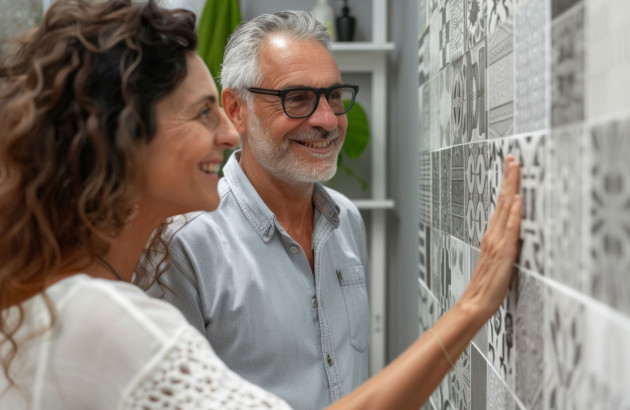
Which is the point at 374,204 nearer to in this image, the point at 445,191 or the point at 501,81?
the point at 445,191

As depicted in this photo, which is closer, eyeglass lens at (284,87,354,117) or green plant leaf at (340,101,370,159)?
eyeglass lens at (284,87,354,117)

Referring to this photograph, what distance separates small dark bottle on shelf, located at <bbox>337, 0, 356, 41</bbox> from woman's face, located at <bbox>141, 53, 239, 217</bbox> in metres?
1.63

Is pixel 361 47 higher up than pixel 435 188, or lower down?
higher up

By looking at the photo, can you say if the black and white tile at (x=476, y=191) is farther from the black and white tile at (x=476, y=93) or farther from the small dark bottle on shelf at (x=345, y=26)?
the small dark bottle on shelf at (x=345, y=26)

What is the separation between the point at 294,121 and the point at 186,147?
533 mm

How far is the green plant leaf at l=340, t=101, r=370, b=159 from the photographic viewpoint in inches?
99.9

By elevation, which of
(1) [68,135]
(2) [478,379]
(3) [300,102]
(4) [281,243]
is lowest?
(2) [478,379]

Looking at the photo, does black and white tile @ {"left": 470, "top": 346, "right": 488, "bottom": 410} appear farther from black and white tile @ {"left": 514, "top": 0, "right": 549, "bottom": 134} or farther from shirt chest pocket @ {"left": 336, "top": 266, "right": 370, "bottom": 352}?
black and white tile @ {"left": 514, "top": 0, "right": 549, "bottom": 134}

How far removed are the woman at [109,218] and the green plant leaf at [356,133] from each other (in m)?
1.57

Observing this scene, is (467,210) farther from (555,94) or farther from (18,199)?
(18,199)

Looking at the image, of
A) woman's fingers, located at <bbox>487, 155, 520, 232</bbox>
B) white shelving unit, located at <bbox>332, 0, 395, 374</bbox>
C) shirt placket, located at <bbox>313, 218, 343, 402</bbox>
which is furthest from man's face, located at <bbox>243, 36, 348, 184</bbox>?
white shelving unit, located at <bbox>332, 0, 395, 374</bbox>

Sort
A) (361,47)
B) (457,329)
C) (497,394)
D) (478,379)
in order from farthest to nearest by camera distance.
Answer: (361,47) → (478,379) → (497,394) → (457,329)

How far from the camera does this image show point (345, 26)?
255cm

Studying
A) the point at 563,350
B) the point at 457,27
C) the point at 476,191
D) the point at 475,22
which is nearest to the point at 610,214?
the point at 563,350
